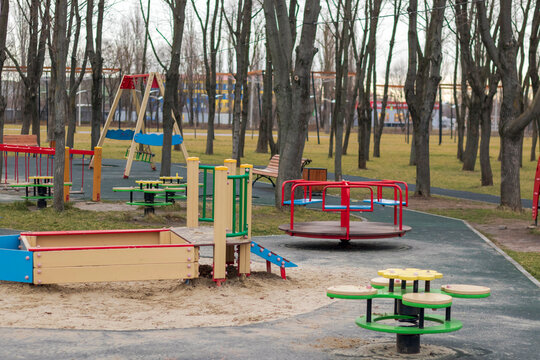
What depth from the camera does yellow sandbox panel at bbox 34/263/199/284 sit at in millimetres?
8102

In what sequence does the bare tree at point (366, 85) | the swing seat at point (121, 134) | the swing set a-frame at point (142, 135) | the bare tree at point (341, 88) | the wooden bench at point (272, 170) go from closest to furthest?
1. the wooden bench at point (272, 170)
2. the bare tree at point (341, 88)
3. the swing set a-frame at point (142, 135)
4. the swing seat at point (121, 134)
5. the bare tree at point (366, 85)

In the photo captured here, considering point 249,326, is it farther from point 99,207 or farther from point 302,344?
point 99,207

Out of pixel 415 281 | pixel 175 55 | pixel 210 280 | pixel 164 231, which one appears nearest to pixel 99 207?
pixel 175 55

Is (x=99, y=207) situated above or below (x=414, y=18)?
below

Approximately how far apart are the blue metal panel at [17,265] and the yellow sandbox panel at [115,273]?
8 cm

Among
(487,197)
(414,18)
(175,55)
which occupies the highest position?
(414,18)

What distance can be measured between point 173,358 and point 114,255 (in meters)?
2.75

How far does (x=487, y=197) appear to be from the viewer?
75.6 ft

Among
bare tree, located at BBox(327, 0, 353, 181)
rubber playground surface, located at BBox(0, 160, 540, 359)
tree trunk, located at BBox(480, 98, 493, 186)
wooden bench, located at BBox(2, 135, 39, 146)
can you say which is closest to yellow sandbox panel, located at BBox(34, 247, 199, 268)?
rubber playground surface, located at BBox(0, 160, 540, 359)

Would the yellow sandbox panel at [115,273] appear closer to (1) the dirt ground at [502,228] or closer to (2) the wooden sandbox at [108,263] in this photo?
(2) the wooden sandbox at [108,263]

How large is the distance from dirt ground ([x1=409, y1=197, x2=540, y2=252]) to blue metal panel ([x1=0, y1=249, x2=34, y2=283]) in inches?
308

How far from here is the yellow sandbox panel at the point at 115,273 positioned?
8102mm

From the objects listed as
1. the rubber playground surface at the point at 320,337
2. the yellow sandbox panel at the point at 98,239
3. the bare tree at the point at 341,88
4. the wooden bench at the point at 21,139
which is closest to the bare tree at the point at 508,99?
the bare tree at the point at 341,88

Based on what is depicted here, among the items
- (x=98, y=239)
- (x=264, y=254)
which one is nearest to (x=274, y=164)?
(x=98, y=239)
